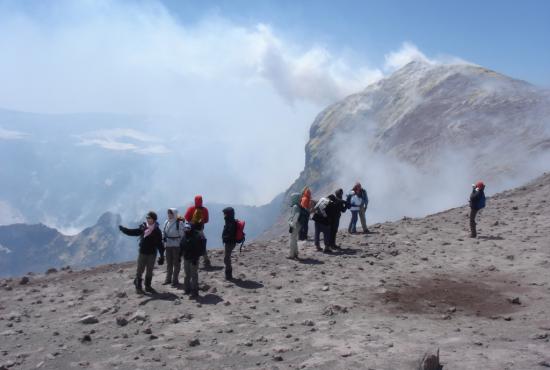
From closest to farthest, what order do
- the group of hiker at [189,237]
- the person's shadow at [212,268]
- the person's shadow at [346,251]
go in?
1. the group of hiker at [189,237]
2. the person's shadow at [212,268]
3. the person's shadow at [346,251]

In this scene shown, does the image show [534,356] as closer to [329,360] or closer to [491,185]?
[329,360]

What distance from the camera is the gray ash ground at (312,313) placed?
870 centimetres

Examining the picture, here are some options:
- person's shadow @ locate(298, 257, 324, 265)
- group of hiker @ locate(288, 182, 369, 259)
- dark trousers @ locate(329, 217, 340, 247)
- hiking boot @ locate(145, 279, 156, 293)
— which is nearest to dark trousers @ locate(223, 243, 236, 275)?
hiking boot @ locate(145, 279, 156, 293)

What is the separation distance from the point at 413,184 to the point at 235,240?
8339cm

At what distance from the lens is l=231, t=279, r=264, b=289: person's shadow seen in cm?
1361

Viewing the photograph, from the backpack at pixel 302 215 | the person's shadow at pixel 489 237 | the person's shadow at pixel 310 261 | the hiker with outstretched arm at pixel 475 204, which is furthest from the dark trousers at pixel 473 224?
the person's shadow at pixel 310 261

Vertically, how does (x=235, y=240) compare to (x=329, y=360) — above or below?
above

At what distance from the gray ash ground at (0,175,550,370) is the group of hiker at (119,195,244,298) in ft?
1.56

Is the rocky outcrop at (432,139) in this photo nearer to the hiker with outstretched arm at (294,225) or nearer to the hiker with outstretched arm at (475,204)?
the hiker with outstretched arm at (475,204)

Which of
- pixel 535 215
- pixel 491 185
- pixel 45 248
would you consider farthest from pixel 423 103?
pixel 45 248

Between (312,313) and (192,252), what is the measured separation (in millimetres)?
3361

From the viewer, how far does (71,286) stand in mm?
15727

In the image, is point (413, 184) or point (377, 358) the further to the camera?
point (413, 184)

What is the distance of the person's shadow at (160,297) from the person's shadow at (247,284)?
6.05 ft
